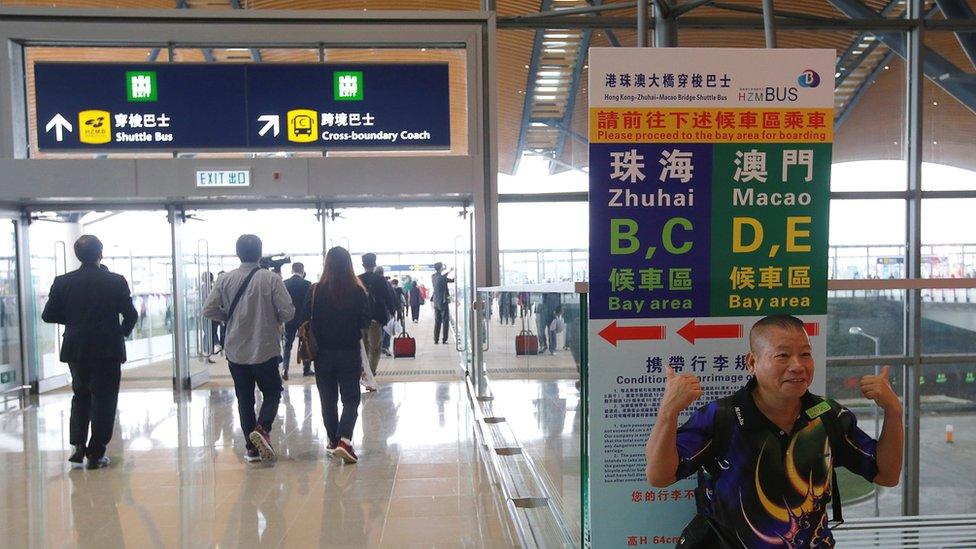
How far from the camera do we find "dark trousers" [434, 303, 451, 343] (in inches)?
423

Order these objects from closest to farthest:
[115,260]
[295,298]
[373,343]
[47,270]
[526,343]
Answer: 1. [526,343]
2. [295,298]
3. [373,343]
4. [47,270]
5. [115,260]

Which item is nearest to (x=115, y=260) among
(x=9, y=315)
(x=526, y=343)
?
(x=9, y=315)

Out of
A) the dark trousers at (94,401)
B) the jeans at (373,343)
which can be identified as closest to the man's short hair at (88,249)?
the dark trousers at (94,401)

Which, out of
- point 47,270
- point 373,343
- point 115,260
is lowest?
point 373,343

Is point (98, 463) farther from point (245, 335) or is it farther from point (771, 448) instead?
point (771, 448)

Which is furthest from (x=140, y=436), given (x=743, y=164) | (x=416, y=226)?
(x=743, y=164)

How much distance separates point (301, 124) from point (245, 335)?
9.91ft

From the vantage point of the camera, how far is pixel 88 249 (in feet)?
16.6

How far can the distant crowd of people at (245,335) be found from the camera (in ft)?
16.5

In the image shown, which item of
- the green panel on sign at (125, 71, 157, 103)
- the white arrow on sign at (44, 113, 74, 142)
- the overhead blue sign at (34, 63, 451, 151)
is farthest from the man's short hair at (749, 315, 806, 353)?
the white arrow on sign at (44, 113, 74, 142)

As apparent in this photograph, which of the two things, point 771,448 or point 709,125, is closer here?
point 771,448

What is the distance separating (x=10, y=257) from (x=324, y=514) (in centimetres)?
643

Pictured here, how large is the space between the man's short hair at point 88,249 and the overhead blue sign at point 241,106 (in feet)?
8.21

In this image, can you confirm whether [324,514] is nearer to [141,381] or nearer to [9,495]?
[9,495]
